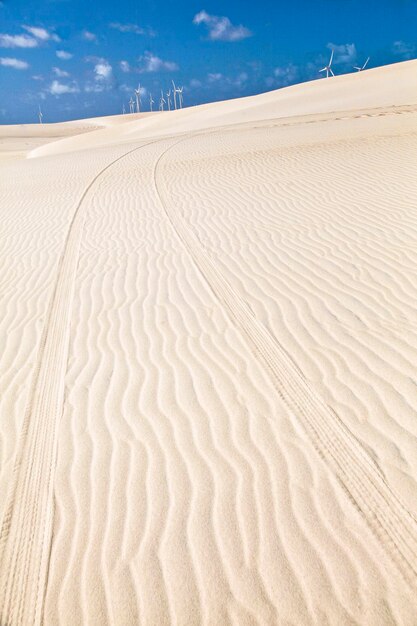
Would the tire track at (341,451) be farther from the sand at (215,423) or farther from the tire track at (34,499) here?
the tire track at (34,499)

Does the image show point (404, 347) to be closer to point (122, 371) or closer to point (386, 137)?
point (122, 371)

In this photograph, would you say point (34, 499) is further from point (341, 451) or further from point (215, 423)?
point (341, 451)

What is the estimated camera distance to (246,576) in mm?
2701

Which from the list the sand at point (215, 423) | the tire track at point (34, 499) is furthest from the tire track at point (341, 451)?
the tire track at point (34, 499)

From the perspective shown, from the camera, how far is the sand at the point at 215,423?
2686 mm

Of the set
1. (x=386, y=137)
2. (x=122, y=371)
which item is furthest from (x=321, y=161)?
(x=122, y=371)

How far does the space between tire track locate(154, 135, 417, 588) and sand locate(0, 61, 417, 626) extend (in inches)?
0.5

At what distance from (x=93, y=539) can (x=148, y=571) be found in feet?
1.42

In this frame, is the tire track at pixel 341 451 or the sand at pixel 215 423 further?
the tire track at pixel 341 451

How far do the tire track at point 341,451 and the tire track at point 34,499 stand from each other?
1910 mm

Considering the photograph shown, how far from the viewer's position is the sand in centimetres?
269

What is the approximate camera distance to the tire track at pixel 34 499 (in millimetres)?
2737

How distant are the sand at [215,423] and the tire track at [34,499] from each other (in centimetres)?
1

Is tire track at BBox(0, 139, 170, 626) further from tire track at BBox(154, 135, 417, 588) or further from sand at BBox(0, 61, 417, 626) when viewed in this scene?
tire track at BBox(154, 135, 417, 588)
